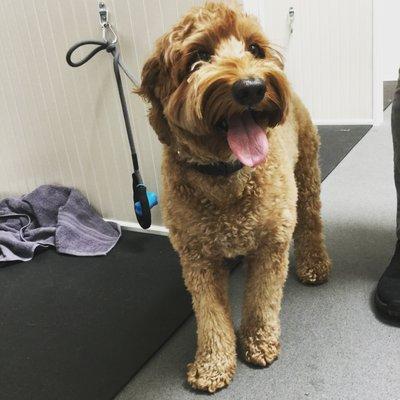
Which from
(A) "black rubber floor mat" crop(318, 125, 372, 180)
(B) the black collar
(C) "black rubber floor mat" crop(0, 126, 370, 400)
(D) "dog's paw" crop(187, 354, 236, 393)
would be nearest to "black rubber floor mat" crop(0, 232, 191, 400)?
→ (C) "black rubber floor mat" crop(0, 126, 370, 400)

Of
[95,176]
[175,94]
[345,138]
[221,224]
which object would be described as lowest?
[345,138]

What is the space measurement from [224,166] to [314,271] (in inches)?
25.3

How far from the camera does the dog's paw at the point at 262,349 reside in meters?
1.25

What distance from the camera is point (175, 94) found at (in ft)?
3.24

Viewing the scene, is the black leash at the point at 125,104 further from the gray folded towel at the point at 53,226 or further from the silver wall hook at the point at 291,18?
the silver wall hook at the point at 291,18

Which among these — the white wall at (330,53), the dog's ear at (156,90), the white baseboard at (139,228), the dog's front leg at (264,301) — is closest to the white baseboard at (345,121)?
the white wall at (330,53)

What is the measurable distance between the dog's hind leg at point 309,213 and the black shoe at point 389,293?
0.22 meters

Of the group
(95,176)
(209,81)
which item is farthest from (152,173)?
(209,81)

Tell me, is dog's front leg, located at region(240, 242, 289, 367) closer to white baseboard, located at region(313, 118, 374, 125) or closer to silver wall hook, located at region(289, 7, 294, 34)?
white baseboard, located at region(313, 118, 374, 125)

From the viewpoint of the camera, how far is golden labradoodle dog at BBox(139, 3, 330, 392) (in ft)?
3.11

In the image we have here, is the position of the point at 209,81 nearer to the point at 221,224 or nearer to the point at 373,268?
the point at 221,224

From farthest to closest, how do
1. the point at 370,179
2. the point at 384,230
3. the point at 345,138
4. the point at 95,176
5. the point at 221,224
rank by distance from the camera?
the point at 345,138 < the point at 370,179 < the point at 95,176 < the point at 384,230 < the point at 221,224

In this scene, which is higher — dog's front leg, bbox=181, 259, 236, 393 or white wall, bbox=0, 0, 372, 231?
white wall, bbox=0, 0, 372, 231

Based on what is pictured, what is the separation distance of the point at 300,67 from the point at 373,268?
2.15 meters
